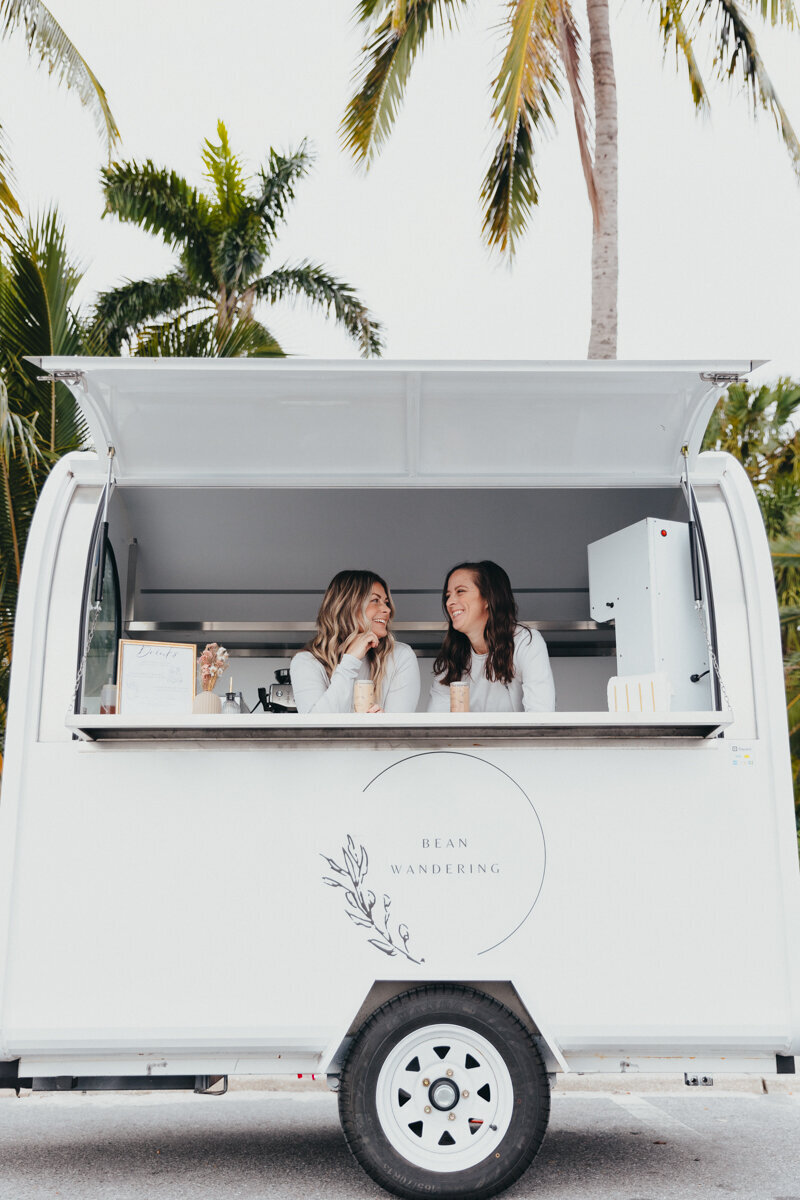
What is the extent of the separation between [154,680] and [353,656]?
2.80ft

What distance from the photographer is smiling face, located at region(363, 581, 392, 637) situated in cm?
455

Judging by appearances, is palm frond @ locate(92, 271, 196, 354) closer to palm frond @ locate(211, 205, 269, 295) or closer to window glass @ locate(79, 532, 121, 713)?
palm frond @ locate(211, 205, 269, 295)

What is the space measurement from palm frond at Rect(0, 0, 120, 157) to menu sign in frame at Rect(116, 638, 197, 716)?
7.63 meters

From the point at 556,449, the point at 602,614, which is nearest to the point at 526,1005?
the point at 602,614

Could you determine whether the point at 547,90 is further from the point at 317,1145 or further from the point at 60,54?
the point at 317,1145

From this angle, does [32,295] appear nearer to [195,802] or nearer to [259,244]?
[259,244]

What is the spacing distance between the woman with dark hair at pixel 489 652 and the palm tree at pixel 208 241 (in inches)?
305

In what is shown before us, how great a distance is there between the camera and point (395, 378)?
3818 mm

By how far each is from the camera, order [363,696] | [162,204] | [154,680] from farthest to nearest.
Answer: [162,204]
[363,696]
[154,680]

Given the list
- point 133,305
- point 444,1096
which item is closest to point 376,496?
point 444,1096

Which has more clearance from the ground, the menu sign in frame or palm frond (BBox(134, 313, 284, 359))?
palm frond (BBox(134, 313, 284, 359))

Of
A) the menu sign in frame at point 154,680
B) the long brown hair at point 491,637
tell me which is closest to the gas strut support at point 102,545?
the menu sign in frame at point 154,680

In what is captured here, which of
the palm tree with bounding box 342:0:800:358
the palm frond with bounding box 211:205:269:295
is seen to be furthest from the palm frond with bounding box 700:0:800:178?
the palm frond with bounding box 211:205:269:295

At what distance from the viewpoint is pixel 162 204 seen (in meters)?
12.4
